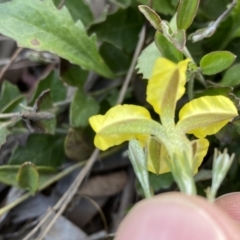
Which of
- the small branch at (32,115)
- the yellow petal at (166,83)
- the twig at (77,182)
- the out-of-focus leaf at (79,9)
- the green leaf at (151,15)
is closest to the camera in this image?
the yellow petal at (166,83)

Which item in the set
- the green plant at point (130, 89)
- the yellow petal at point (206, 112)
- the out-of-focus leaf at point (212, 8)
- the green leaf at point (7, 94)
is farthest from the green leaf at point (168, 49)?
the green leaf at point (7, 94)

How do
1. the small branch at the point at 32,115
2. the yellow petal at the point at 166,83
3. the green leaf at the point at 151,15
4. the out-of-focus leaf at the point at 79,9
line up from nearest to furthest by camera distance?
the yellow petal at the point at 166,83, the green leaf at the point at 151,15, the small branch at the point at 32,115, the out-of-focus leaf at the point at 79,9

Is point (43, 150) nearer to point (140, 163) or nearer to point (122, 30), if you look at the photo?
point (122, 30)

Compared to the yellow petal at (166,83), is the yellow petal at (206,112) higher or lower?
lower

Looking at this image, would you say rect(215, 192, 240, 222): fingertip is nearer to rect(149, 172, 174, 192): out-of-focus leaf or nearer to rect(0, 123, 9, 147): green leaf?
rect(149, 172, 174, 192): out-of-focus leaf

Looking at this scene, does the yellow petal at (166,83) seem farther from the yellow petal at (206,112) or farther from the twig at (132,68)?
the twig at (132,68)

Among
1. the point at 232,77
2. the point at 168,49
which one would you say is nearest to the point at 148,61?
the point at 168,49

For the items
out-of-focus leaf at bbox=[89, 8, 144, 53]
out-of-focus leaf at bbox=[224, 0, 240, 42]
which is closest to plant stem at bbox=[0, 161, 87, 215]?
out-of-focus leaf at bbox=[89, 8, 144, 53]

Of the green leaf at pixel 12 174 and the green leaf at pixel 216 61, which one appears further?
the green leaf at pixel 12 174

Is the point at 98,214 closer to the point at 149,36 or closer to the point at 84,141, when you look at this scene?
the point at 84,141
